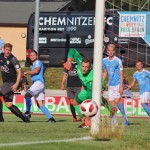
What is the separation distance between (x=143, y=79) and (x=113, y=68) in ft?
11.2

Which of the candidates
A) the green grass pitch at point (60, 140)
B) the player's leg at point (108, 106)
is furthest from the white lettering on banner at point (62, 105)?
the green grass pitch at point (60, 140)

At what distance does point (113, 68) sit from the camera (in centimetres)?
1806

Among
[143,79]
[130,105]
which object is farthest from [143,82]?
[130,105]

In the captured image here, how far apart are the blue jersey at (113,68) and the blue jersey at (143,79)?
310cm

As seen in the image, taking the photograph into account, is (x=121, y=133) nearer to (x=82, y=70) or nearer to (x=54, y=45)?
(x=82, y=70)

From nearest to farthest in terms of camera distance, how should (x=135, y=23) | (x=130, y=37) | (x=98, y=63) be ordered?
(x=98, y=63), (x=135, y=23), (x=130, y=37)

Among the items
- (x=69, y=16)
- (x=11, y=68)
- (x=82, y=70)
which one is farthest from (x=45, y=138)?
(x=69, y=16)

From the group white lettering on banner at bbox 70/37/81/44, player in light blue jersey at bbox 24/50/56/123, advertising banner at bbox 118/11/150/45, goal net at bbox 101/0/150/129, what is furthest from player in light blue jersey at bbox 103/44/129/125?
white lettering on banner at bbox 70/37/81/44

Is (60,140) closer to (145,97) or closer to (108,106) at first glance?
(108,106)

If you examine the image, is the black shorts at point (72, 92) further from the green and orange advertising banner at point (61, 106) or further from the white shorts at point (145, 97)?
the green and orange advertising banner at point (61, 106)

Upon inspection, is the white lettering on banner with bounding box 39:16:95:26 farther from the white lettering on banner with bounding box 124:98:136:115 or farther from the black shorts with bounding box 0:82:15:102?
the black shorts with bounding box 0:82:15:102

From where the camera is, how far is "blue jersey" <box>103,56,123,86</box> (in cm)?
1800

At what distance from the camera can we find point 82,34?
34.6 metres

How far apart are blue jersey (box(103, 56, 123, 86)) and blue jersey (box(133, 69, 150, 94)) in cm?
310
